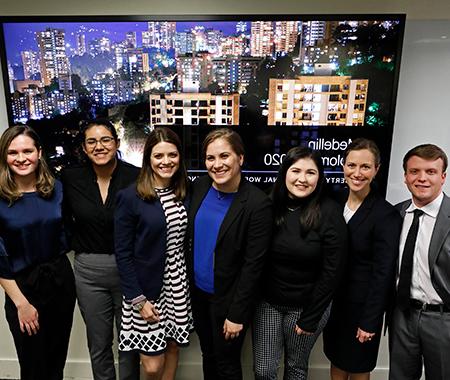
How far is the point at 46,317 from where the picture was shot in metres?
1.81

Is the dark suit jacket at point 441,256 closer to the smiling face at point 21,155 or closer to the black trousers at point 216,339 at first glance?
the black trousers at point 216,339

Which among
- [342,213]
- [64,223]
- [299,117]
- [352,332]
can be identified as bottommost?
[352,332]

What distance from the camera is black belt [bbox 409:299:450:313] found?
1594mm

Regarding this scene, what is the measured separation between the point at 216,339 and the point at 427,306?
3.12 feet

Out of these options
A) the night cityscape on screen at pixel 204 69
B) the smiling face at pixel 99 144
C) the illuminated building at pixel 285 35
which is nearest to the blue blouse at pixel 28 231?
the smiling face at pixel 99 144

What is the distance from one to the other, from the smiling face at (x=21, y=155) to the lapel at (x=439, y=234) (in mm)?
1771

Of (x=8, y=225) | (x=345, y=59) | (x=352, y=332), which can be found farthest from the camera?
(x=345, y=59)

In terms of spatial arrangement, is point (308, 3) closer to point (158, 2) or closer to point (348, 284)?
point (158, 2)

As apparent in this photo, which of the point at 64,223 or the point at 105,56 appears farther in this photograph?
the point at 105,56

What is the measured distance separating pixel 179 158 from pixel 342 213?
2.57ft

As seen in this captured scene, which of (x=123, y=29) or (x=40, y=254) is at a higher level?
(x=123, y=29)

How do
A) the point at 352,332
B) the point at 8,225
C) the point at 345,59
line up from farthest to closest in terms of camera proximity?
the point at 345,59
the point at 352,332
the point at 8,225

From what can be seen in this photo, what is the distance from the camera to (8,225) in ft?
5.47

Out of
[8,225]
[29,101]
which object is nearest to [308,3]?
[29,101]
